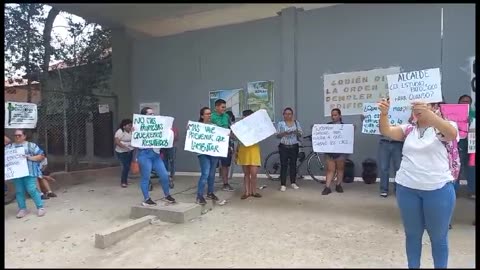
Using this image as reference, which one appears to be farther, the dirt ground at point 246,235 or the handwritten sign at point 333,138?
the handwritten sign at point 333,138

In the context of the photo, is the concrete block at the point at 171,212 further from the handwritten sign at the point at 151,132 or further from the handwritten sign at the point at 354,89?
the handwritten sign at the point at 354,89

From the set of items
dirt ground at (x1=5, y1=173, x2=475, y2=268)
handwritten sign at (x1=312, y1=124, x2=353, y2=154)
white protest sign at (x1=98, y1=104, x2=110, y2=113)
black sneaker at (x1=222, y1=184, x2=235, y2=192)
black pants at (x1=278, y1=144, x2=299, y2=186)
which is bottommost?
dirt ground at (x1=5, y1=173, x2=475, y2=268)

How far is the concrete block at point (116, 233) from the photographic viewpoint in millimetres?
4605

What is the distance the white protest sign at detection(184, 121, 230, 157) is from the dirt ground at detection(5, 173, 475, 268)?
912 millimetres

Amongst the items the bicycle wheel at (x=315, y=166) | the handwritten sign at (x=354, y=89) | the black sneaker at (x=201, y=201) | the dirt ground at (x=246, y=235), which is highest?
the handwritten sign at (x=354, y=89)

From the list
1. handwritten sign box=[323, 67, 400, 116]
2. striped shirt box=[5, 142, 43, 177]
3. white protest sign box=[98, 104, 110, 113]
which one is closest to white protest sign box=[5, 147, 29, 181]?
striped shirt box=[5, 142, 43, 177]

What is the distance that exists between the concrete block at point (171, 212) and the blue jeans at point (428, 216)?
120 inches

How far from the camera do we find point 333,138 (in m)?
7.34

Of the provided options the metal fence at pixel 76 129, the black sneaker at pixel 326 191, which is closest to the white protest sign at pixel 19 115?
the metal fence at pixel 76 129

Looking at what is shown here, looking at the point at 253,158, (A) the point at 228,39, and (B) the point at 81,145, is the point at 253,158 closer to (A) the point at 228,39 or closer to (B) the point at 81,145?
(A) the point at 228,39

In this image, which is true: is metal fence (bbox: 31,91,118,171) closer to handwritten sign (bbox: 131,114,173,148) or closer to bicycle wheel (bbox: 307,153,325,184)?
handwritten sign (bbox: 131,114,173,148)

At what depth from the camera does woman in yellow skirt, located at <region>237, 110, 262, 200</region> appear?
6.68 metres

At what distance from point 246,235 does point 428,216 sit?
91.3 inches

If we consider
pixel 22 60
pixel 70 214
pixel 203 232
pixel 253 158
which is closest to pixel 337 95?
pixel 253 158
